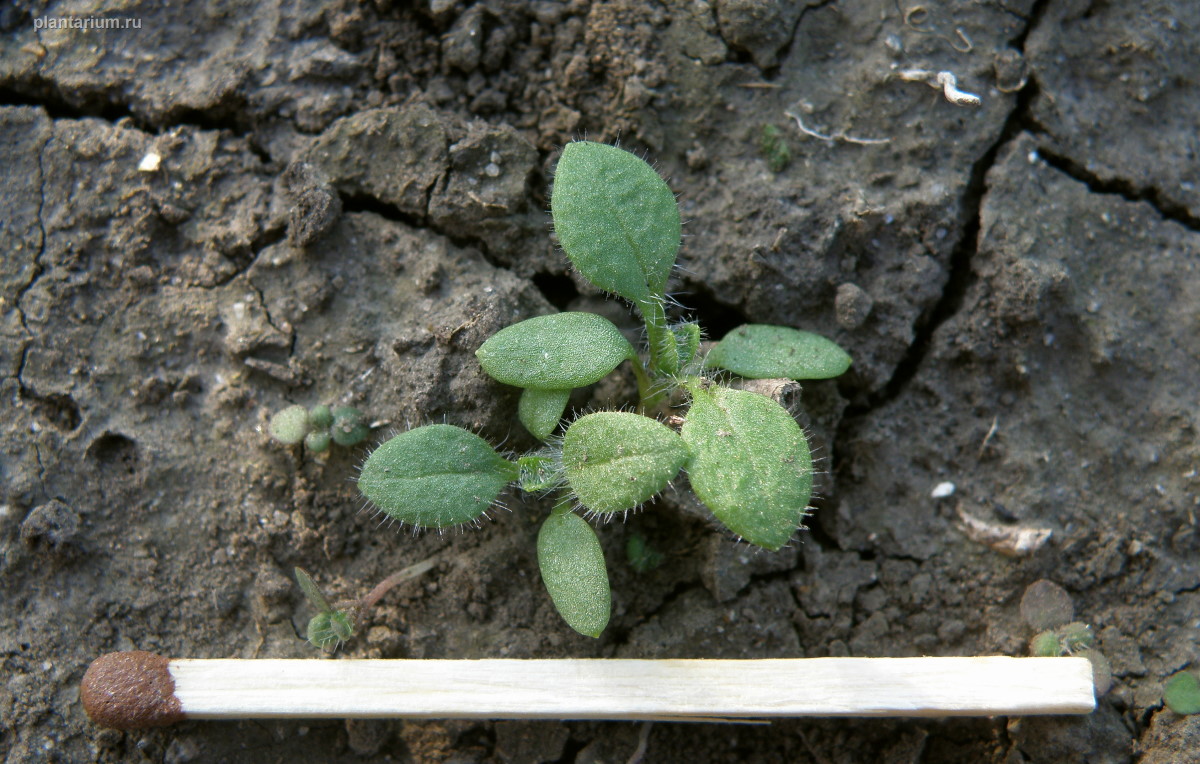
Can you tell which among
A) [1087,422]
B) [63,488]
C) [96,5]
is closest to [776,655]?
[1087,422]

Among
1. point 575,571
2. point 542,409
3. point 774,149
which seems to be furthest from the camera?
point 774,149

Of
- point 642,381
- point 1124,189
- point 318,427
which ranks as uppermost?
point 1124,189

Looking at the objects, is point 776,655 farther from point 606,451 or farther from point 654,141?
point 654,141

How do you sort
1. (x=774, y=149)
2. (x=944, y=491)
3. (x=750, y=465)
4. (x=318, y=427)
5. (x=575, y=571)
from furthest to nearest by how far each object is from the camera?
1. (x=774, y=149)
2. (x=944, y=491)
3. (x=318, y=427)
4. (x=575, y=571)
5. (x=750, y=465)

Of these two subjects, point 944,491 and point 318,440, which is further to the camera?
point 944,491

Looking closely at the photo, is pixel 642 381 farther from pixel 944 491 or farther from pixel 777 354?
pixel 944 491

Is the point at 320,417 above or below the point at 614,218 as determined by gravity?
below

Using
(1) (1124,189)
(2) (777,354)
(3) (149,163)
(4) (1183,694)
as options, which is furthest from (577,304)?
(4) (1183,694)
